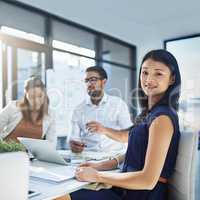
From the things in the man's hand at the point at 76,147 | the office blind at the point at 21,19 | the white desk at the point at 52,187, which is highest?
the office blind at the point at 21,19

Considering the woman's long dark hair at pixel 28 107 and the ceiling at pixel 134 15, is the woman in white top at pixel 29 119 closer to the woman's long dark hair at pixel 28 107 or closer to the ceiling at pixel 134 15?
the woman's long dark hair at pixel 28 107

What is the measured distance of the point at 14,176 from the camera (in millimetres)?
845

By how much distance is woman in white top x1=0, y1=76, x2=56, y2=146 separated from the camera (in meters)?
2.30

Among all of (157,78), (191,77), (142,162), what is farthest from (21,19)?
(191,77)

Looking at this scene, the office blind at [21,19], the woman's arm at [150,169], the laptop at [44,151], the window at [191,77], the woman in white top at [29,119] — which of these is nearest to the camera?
the woman's arm at [150,169]

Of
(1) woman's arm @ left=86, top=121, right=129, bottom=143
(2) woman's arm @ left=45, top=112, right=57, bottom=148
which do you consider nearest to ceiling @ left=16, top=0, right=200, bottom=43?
(2) woman's arm @ left=45, top=112, right=57, bottom=148

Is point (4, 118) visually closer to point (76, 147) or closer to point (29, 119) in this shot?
point (29, 119)

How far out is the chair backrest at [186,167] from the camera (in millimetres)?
1314

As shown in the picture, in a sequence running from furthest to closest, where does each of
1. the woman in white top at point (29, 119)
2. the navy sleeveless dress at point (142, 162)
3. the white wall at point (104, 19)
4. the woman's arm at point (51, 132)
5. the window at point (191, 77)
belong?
1. the window at point (191, 77)
2. the white wall at point (104, 19)
3. the woman's arm at point (51, 132)
4. the woman in white top at point (29, 119)
5. the navy sleeveless dress at point (142, 162)

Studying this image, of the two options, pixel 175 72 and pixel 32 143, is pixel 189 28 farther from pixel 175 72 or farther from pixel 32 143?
pixel 32 143

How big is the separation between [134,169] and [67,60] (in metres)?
3.24

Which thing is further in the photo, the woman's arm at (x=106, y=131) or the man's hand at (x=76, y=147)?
the woman's arm at (x=106, y=131)

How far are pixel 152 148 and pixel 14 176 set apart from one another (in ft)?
1.94

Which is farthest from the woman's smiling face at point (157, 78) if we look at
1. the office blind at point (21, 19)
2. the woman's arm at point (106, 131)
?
the office blind at point (21, 19)
